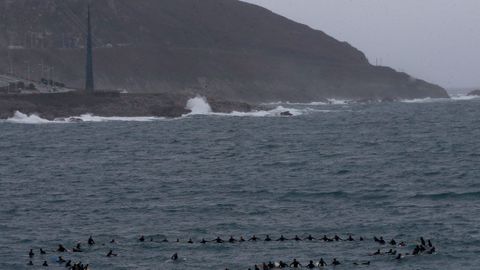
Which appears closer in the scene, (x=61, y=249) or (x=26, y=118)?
(x=61, y=249)

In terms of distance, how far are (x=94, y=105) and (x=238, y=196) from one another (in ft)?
329

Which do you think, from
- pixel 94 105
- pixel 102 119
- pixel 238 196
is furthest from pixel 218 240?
pixel 94 105

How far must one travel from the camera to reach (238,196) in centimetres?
6700

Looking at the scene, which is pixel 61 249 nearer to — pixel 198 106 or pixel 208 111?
pixel 198 106

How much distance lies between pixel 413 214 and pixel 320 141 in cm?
5175

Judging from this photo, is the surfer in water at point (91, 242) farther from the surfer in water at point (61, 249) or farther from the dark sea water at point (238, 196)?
the surfer in water at point (61, 249)

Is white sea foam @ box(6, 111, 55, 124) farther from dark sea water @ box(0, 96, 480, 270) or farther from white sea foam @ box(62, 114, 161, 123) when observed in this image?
dark sea water @ box(0, 96, 480, 270)

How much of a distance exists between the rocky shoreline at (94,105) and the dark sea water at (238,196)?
38805 mm

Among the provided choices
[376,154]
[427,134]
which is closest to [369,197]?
[376,154]

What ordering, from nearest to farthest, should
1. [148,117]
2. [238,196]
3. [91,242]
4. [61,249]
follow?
[61,249] → [91,242] → [238,196] → [148,117]

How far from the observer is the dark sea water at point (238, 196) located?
166ft

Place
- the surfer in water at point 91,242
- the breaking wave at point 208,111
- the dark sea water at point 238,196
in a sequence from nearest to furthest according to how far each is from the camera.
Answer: the dark sea water at point 238,196 → the surfer in water at point 91,242 → the breaking wave at point 208,111

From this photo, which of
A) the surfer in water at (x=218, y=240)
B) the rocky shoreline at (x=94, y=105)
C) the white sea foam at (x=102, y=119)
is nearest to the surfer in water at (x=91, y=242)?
the surfer in water at (x=218, y=240)

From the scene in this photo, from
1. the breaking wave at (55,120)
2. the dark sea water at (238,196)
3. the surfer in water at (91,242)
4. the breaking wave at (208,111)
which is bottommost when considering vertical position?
the surfer in water at (91,242)
